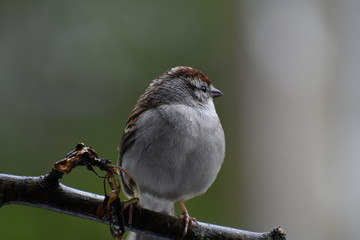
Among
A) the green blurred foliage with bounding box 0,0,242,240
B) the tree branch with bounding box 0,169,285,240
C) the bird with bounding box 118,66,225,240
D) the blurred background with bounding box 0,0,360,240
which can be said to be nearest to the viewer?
the tree branch with bounding box 0,169,285,240

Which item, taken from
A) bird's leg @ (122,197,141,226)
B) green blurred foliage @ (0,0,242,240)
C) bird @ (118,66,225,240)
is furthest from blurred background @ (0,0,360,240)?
bird's leg @ (122,197,141,226)

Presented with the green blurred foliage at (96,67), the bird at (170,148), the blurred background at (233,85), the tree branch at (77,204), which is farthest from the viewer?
the blurred background at (233,85)

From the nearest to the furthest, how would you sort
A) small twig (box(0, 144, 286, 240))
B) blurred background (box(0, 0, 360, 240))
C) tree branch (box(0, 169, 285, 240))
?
1. small twig (box(0, 144, 286, 240))
2. tree branch (box(0, 169, 285, 240))
3. blurred background (box(0, 0, 360, 240))

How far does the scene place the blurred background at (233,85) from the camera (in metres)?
6.03

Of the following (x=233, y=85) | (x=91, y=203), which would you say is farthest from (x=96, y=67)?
(x=91, y=203)

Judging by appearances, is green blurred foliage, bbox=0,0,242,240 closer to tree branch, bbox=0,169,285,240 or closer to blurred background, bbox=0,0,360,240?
blurred background, bbox=0,0,360,240

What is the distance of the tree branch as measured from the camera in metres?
2.04

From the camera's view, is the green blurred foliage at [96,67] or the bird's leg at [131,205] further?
the green blurred foliage at [96,67]

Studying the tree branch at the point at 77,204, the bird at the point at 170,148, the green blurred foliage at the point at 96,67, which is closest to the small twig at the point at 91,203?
the tree branch at the point at 77,204

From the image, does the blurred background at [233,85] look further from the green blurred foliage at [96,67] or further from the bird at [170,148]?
the bird at [170,148]

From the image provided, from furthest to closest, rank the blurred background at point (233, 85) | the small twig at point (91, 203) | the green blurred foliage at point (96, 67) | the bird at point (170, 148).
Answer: the blurred background at point (233, 85) → the green blurred foliage at point (96, 67) → the bird at point (170, 148) → the small twig at point (91, 203)

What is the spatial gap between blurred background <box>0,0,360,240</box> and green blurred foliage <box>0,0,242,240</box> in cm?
2

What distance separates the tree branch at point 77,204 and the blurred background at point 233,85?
333 centimetres

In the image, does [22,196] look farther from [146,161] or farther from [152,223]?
[146,161]
